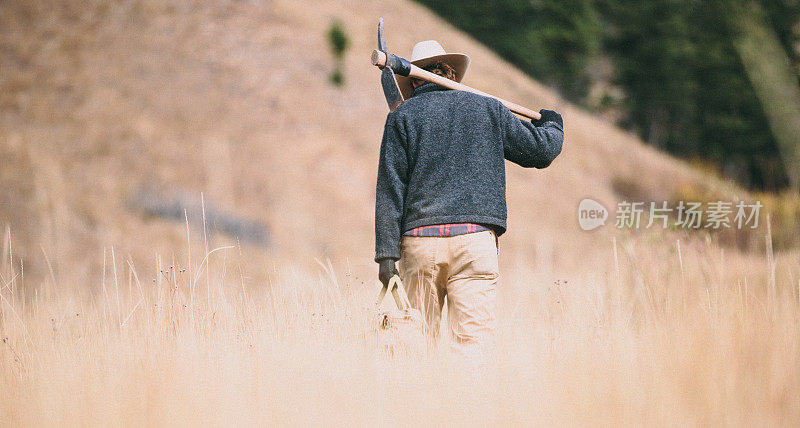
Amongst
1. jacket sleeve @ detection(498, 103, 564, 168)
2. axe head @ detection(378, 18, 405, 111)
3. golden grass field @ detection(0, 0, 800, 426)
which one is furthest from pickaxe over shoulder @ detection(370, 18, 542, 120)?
golden grass field @ detection(0, 0, 800, 426)

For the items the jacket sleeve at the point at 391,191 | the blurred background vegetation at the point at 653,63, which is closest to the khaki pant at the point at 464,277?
the jacket sleeve at the point at 391,191

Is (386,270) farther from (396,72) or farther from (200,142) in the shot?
(200,142)

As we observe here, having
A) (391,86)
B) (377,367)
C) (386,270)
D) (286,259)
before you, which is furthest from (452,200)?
(286,259)

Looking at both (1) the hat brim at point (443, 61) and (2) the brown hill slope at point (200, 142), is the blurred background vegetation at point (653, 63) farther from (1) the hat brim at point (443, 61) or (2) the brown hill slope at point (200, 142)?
(1) the hat brim at point (443, 61)

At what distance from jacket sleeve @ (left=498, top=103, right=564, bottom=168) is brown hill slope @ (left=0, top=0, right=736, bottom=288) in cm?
770

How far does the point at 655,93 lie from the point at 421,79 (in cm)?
3182

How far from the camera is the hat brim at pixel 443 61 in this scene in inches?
127

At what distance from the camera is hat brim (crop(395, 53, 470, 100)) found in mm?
3222

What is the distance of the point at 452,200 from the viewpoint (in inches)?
117

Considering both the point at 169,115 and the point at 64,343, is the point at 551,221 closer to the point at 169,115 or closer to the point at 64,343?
the point at 169,115

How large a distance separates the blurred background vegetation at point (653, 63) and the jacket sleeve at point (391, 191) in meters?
22.2

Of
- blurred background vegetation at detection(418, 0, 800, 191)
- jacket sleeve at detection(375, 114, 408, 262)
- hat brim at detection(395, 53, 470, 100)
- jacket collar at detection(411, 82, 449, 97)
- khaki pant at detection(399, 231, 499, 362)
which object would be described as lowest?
khaki pant at detection(399, 231, 499, 362)

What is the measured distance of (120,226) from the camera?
12.8 metres

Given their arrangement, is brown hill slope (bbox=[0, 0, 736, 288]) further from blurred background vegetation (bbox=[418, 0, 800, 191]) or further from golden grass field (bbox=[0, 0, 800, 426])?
blurred background vegetation (bbox=[418, 0, 800, 191])
